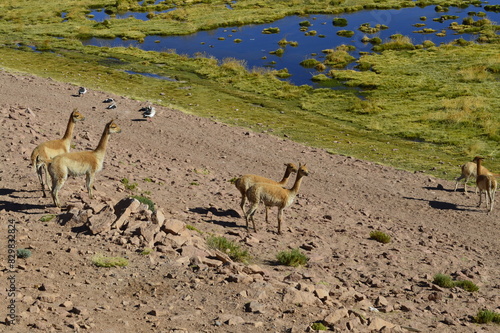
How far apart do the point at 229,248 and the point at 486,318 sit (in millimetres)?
7383

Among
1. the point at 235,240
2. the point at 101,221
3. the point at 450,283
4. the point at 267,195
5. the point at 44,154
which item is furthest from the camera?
the point at 267,195

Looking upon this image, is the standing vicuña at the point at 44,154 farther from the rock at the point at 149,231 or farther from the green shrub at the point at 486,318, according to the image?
the green shrub at the point at 486,318

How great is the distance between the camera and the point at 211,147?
3181 centimetres

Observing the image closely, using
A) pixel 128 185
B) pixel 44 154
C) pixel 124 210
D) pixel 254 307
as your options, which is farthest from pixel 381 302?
pixel 44 154

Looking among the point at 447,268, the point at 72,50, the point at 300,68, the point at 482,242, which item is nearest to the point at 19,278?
the point at 447,268

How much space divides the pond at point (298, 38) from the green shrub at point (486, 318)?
4221 centimetres

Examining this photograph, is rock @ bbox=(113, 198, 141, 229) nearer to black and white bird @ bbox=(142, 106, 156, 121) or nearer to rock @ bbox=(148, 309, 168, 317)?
rock @ bbox=(148, 309, 168, 317)

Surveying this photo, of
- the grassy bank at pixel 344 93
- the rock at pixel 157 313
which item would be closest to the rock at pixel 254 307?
the rock at pixel 157 313

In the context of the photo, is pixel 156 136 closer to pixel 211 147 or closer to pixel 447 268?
pixel 211 147

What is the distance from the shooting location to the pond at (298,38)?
6769 centimetres

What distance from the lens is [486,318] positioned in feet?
51.4

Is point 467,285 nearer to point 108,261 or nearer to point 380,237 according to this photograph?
point 380,237

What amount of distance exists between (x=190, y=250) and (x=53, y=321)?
4871mm

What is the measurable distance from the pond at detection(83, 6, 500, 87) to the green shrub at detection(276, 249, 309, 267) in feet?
132
